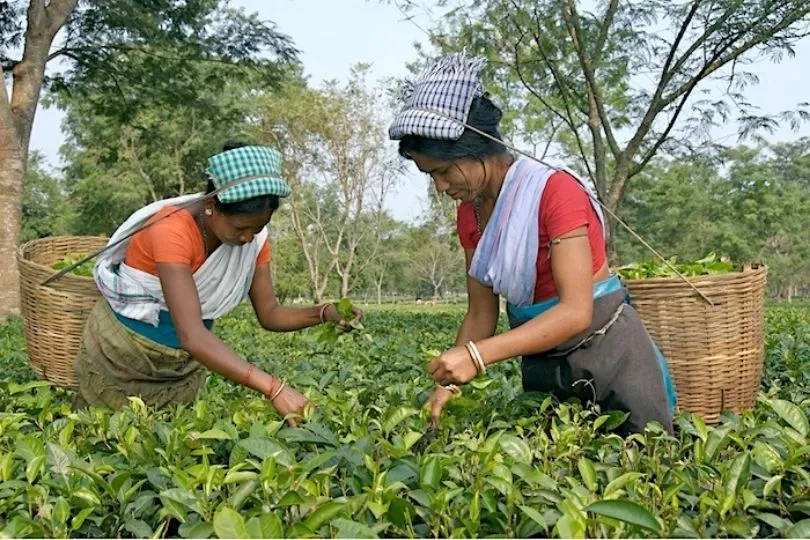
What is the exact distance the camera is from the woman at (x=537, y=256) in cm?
197

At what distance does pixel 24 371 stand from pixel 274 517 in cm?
337

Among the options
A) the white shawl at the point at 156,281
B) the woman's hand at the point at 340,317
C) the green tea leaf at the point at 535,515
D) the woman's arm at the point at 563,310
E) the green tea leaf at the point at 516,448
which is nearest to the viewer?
the green tea leaf at the point at 535,515

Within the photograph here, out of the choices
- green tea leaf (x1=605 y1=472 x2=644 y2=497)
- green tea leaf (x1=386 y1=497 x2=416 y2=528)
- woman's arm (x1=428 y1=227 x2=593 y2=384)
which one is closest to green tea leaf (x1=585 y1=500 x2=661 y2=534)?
green tea leaf (x1=605 y1=472 x2=644 y2=497)

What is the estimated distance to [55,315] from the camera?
2.80 metres

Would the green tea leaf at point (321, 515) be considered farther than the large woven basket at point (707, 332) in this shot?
No

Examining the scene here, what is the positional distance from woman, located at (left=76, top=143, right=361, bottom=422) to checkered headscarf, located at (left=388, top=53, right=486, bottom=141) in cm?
48

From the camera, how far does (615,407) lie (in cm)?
218

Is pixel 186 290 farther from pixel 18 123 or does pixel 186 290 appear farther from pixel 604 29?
pixel 18 123

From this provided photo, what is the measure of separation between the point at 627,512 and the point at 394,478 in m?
0.47

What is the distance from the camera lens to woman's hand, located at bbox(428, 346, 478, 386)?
1.80 metres

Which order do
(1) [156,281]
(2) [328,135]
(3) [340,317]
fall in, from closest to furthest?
(1) [156,281]
(3) [340,317]
(2) [328,135]

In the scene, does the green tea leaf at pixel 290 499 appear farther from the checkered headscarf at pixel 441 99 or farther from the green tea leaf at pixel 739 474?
the checkered headscarf at pixel 441 99

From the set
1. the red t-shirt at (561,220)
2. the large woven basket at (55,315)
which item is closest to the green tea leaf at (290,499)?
the red t-shirt at (561,220)

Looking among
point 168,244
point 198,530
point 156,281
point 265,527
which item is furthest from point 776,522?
point 156,281
